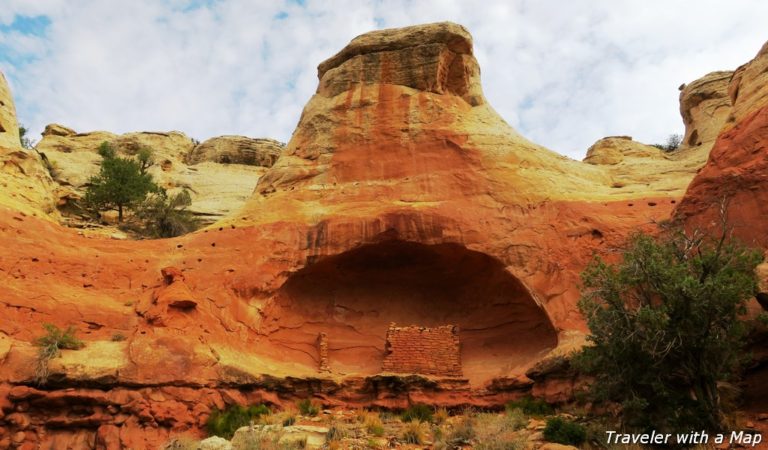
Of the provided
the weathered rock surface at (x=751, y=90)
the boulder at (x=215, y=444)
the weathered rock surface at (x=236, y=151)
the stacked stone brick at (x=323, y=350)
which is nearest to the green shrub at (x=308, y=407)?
the stacked stone brick at (x=323, y=350)

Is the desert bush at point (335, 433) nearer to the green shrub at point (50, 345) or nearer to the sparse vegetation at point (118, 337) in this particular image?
the sparse vegetation at point (118, 337)

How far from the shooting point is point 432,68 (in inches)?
808

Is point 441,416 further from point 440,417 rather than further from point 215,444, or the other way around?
point 215,444

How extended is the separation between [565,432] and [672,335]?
95.4 inches

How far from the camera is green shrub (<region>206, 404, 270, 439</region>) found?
12586 millimetres

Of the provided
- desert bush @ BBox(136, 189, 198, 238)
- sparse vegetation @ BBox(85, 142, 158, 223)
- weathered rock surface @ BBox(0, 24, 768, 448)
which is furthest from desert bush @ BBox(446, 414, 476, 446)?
sparse vegetation @ BBox(85, 142, 158, 223)

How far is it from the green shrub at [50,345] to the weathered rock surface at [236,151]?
81.8 ft

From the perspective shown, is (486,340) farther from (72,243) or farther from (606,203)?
(72,243)

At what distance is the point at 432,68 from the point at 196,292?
1069 centimetres

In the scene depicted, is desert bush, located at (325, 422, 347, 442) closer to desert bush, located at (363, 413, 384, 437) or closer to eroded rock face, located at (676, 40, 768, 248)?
desert bush, located at (363, 413, 384, 437)

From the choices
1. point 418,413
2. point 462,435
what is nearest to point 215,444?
point 462,435

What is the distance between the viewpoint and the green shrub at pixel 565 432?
10.4 metres

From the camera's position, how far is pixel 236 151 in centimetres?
3794

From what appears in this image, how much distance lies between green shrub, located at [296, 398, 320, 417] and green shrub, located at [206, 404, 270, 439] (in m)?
0.80
